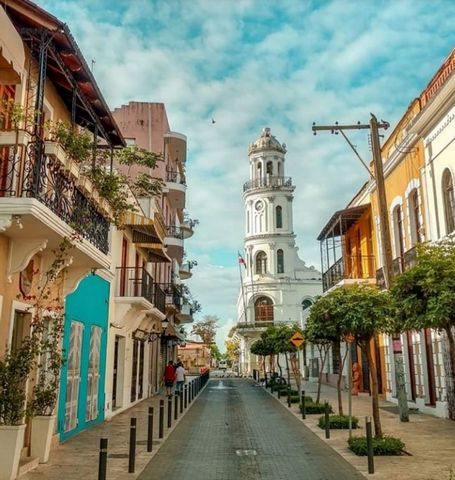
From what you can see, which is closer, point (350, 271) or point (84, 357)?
point (84, 357)

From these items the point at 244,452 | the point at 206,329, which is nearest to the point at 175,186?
the point at 244,452

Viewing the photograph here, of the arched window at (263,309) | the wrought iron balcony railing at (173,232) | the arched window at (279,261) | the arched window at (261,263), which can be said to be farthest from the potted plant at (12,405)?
the arched window at (263,309)

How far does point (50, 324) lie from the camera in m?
11.6

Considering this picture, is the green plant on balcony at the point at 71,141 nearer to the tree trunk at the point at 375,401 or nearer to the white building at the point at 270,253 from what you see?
the tree trunk at the point at 375,401

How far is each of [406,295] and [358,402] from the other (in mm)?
12838

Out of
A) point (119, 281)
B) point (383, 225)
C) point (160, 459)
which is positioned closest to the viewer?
point (160, 459)

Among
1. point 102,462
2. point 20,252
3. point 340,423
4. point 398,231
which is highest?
point 398,231

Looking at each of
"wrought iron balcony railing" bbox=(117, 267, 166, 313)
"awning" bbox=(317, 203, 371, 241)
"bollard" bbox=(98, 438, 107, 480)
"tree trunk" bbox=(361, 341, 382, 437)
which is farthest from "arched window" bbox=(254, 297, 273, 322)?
"bollard" bbox=(98, 438, 107, 480)

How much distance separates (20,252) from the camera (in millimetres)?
9227

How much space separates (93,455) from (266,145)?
5245 centimetres

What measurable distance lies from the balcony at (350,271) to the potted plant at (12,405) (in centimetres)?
1779

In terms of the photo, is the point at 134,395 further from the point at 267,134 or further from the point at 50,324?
the point at 267,134

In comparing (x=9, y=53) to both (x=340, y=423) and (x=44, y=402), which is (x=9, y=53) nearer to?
(x=44, y=402)

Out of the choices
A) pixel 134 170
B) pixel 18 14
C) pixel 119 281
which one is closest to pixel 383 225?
pixel 119 281
